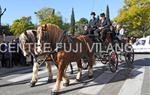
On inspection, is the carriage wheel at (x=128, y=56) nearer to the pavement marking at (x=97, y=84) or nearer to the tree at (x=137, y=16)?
the pavement marking at (x=97, y=84)

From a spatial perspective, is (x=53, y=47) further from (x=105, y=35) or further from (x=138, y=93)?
(x=105, y=35)

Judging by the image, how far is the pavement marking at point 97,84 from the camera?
9.38m

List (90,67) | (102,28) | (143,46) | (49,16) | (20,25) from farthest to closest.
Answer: (20,25), (49,16), (143,46), (102,28), (90,67)

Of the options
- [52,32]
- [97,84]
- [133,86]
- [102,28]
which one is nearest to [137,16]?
[102,28]

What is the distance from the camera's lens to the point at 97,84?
34.5 ft

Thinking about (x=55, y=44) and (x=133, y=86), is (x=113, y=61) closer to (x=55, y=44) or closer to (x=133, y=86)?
(x=133, y=86)

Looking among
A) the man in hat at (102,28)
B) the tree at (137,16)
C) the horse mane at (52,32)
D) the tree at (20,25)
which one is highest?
the tree at (20,25)

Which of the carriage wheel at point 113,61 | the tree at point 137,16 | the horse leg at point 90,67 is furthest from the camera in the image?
the tree at point 137,16

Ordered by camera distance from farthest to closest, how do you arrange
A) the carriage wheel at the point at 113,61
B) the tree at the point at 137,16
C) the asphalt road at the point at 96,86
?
the tree at the point at 137,16, the carriage wheel at the point at 113,61, the asphalt road at the point at 96,86

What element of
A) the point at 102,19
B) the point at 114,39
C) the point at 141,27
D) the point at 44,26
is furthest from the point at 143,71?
the point at 141,27

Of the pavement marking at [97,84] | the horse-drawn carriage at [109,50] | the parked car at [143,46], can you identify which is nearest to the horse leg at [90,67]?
the pavement marking at [97,84]

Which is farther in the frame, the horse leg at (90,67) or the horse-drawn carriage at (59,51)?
the horse leg at (90,67)

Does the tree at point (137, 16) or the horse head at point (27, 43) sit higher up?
the tree at point (137, 16)

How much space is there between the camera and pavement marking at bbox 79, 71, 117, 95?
9.38 metres
